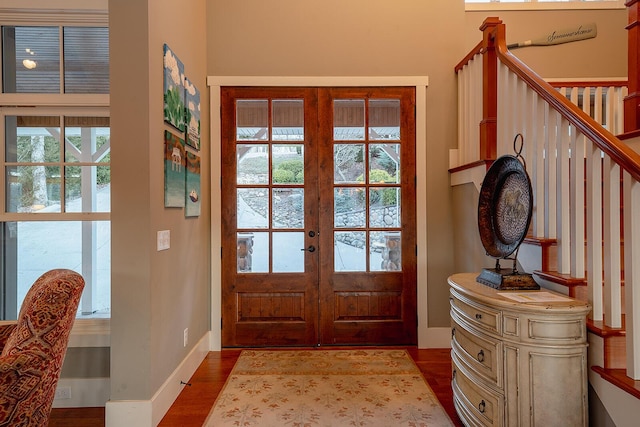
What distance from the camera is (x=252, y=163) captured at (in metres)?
3.25

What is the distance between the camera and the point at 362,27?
3244mm

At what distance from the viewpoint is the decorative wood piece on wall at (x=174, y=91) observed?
7.31 ft

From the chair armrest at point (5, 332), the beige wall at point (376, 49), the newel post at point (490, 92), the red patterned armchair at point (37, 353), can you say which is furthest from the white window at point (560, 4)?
the chair armrest at point (5, 332)

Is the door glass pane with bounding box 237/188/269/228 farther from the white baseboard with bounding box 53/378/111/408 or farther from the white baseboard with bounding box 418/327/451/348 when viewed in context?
the white baseboard with bounding box 418/327/451/348

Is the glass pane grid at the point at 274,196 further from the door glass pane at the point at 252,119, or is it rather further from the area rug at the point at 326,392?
the area rug at the point at 326,392

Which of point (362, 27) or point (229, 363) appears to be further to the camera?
point (362, 27)

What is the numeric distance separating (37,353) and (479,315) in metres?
2.04

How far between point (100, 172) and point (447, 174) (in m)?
2.91

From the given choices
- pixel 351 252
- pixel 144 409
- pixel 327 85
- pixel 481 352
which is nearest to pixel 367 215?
pixel 351 252

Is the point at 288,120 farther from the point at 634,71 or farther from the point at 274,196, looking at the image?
the point at 634,71

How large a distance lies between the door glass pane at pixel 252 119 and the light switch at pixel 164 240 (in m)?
1.33

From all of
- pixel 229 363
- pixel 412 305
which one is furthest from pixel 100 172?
pixel 412 305

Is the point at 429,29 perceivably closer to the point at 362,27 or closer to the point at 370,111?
the point at 362,27


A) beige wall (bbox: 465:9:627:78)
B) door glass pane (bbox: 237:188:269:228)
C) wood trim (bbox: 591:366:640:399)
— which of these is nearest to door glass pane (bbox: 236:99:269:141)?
door glass pane (bbox: 237:188:269:228)
